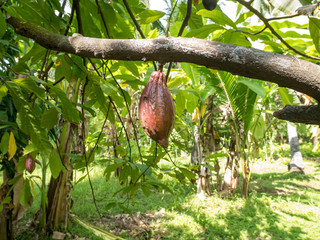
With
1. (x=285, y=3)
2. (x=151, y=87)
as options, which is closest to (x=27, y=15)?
(x=151, y=87)

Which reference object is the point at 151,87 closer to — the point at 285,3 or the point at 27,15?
the point at 27,15

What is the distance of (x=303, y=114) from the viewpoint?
0.50 m

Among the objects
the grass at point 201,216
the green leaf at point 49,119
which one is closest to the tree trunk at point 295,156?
the grass at point 201,216

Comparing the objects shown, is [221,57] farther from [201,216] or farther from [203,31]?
[201,216]

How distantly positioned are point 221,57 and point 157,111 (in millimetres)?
200

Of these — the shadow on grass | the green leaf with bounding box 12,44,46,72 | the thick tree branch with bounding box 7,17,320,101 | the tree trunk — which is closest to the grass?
the shadow on grass

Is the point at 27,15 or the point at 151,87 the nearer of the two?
the point at 151,87

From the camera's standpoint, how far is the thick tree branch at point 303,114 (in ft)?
1.59

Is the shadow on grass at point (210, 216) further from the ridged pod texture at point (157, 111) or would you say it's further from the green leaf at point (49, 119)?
the ridged pod texture at point (157, 111)

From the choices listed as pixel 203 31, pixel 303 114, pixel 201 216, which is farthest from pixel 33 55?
pixel 201 216

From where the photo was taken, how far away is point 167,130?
0.61 m

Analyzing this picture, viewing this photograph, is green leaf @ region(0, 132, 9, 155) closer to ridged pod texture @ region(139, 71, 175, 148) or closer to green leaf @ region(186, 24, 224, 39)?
ridged pod texture @ region(139, 71, 175, 148)

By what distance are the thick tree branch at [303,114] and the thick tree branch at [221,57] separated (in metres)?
0.05

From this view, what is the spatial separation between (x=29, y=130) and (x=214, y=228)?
2596 mm
